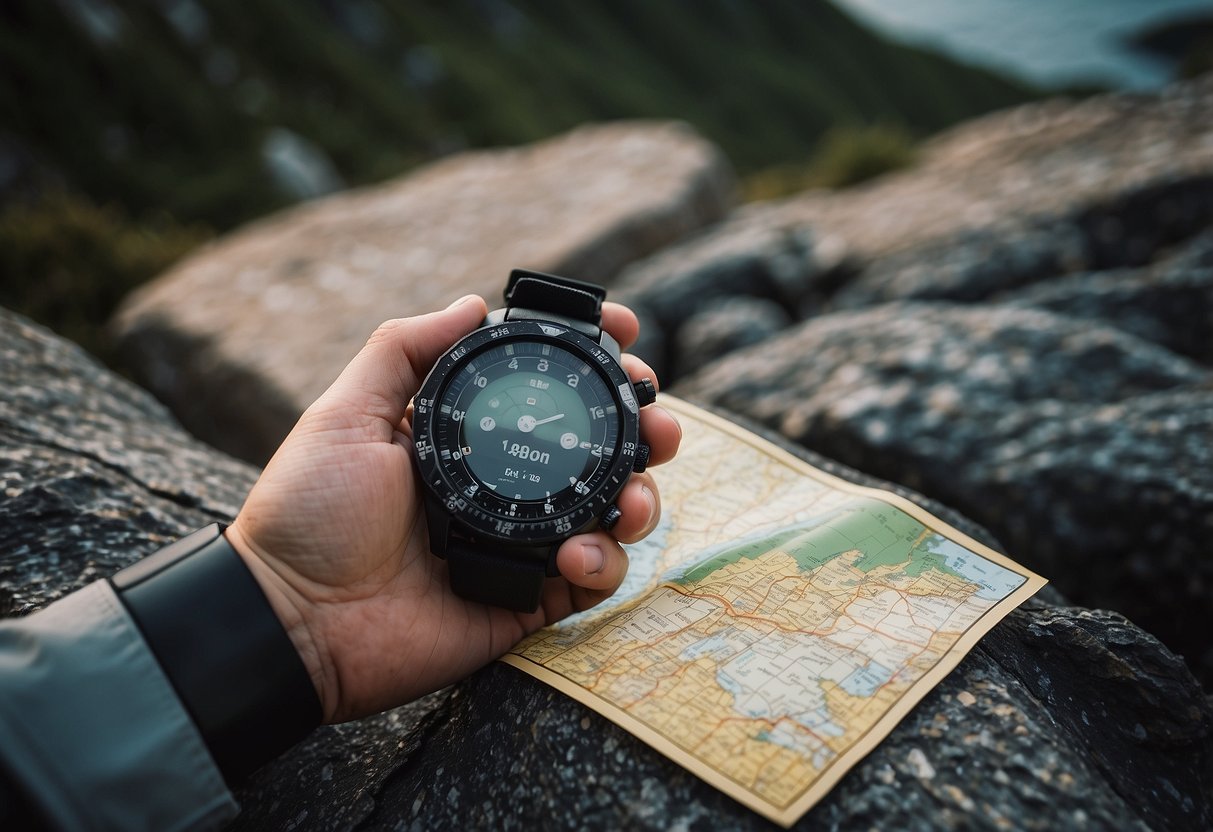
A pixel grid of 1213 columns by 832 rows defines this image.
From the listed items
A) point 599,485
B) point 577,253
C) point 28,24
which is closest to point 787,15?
point 28,24

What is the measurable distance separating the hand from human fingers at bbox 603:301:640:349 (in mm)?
385

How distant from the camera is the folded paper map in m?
1.84

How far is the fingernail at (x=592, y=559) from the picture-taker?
224 centimetres

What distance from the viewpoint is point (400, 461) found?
2.37 metres

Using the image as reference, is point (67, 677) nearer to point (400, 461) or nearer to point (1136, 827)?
point (400, 461)

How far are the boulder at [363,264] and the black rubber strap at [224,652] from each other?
3288mm

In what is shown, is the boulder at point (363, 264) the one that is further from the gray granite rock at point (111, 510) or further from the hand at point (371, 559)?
the hand at point (371, 559)

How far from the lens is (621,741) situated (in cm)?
193

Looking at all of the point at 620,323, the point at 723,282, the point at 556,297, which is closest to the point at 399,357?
the point at 556,297

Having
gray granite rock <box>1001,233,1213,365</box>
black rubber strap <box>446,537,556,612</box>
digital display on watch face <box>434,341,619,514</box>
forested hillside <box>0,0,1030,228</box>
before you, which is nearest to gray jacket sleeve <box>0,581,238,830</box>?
black rubber strap <box>446,537,556,612</box>

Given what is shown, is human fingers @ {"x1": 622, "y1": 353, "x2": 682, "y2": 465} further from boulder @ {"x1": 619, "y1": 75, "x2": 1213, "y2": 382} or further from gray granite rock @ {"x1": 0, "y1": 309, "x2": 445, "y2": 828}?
boulder @ {"x1": 619, "y1": 75, "x2": 1213, "y2": 382}

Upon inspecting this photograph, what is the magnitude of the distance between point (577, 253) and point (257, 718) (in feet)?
14.8

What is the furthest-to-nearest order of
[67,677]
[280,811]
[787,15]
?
[787,15] < [280,811] < [67,677]

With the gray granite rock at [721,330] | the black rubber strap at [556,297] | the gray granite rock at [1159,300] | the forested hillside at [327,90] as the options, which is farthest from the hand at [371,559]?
the forested hillside at [327,90]
